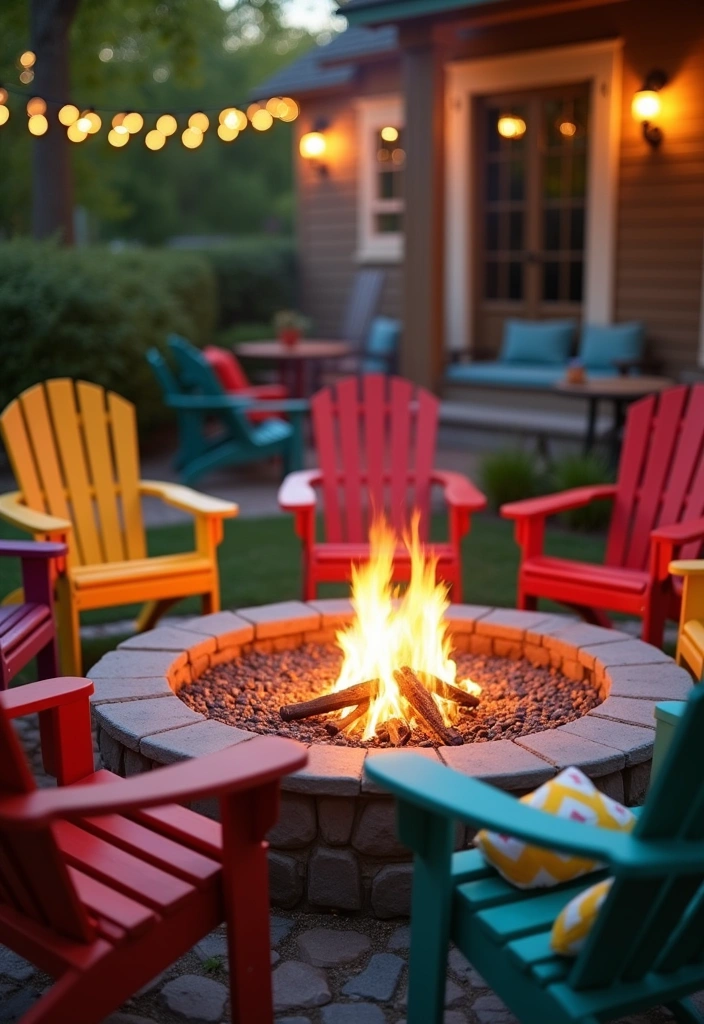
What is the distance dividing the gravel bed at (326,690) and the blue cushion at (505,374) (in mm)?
5324

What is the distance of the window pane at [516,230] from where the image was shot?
31.5ft

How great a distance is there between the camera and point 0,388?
801cm

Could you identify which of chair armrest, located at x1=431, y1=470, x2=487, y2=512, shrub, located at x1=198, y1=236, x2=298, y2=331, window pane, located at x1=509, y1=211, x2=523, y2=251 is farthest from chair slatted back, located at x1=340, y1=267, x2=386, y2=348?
chair armrest, located at x1=431, y1=470, x2=487, y2=512

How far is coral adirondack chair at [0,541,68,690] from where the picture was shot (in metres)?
3.35

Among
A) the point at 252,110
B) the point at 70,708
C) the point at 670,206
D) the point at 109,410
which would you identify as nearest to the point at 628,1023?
the point at 70,708

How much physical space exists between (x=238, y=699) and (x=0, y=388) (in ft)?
17.8

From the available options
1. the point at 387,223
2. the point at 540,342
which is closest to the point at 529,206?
the point at 540,342

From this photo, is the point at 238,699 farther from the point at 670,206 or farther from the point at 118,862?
the point at 670,206

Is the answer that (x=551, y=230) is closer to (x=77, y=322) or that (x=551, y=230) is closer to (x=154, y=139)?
(x=154, y=139)

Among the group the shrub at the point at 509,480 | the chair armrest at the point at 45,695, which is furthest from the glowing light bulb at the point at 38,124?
the chair armrest at the point at 45,695

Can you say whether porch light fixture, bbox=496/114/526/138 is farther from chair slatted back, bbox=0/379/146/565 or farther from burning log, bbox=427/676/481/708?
burning log, bbox=427/676/481/708

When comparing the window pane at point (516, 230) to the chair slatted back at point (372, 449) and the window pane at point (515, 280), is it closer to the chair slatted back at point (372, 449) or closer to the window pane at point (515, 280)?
the window pane at point (515, 280)

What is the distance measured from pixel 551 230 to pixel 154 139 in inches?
149

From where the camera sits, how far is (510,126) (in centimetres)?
945
